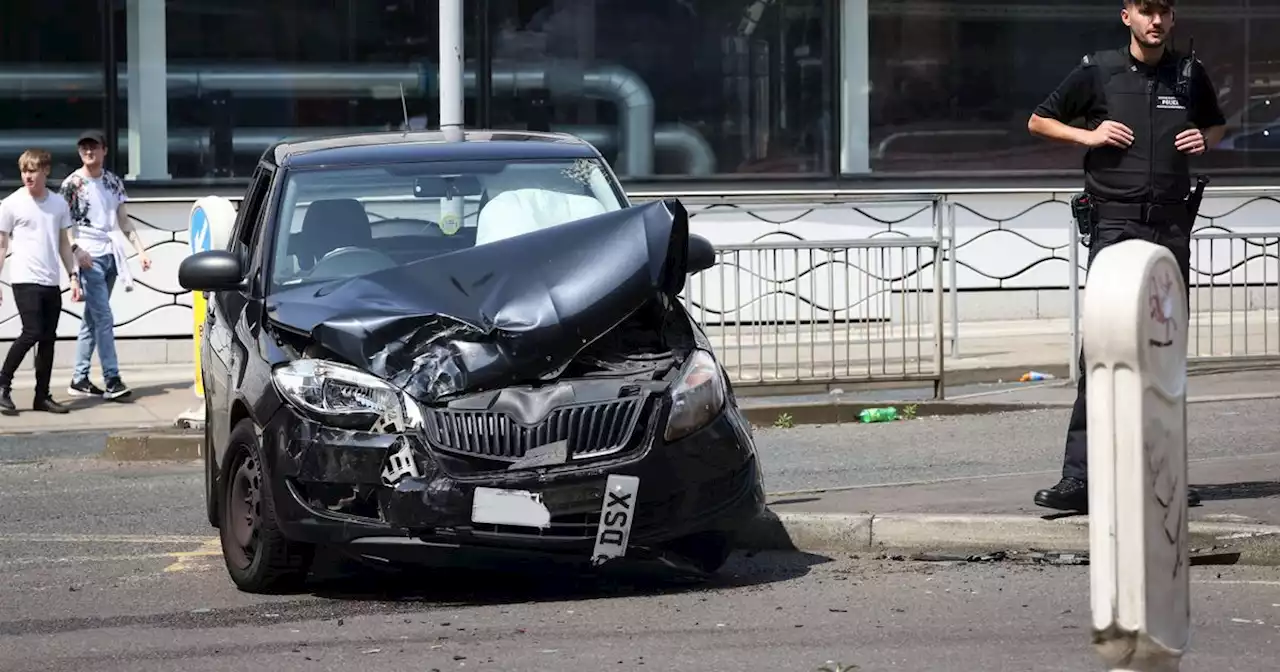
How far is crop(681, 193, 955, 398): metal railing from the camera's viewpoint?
38.2 ft

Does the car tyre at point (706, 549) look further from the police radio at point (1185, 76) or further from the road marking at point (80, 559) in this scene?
the police radio at point (1185, 76)

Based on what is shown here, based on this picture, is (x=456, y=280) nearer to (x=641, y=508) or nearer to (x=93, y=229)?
(x=641, y=508)

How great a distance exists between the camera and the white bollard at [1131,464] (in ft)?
12.6

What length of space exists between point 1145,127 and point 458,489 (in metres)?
3.03

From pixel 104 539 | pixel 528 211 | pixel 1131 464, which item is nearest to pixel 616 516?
pixel 528 211

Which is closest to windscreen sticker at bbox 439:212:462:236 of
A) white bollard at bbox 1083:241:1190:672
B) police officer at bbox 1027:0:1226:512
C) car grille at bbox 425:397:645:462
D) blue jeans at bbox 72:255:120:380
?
car grille at bbox 425:397:645:462

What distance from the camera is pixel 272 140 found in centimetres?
1584

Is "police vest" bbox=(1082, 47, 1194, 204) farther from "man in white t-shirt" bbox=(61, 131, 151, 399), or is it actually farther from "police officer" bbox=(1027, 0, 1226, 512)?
"man in white t-shirt" bbox=(61, 131, 151, 399)

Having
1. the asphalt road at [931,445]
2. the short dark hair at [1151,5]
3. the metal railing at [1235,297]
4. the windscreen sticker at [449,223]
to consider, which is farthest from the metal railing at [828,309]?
the short dark hair at [1151,5]

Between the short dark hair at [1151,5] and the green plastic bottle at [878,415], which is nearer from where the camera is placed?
the short dark hair at [1151,5]

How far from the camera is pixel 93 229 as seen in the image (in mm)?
13461

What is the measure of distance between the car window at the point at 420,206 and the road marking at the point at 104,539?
1.51 m

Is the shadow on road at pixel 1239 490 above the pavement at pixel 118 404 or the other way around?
above

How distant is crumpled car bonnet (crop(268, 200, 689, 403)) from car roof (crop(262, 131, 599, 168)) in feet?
2.98
